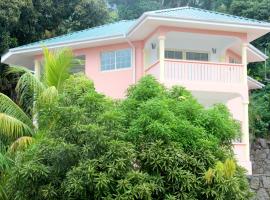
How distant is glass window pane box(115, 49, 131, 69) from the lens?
2320 centimetres

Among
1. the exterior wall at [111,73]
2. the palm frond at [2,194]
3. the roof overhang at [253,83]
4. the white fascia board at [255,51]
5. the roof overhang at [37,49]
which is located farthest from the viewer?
the roof overhang at [253,83]

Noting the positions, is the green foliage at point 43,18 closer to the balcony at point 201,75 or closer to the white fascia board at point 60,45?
the white fascia board at point 60,45

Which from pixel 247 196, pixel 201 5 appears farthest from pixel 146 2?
pixel 247 196

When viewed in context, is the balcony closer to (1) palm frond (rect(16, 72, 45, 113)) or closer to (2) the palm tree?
(2) the palm tree

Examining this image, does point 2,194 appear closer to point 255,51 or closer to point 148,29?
point 148,29

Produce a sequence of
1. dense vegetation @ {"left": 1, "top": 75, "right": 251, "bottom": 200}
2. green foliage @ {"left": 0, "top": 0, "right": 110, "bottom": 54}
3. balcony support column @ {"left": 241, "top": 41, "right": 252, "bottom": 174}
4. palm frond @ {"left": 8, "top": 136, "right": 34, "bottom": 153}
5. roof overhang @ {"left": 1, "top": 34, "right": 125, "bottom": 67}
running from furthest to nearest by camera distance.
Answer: green foliage @ {"left": 0, "top": 0, "right": 110, "bottom": 54}
roof overhang @ {"left": 1, "top": 34, "right": 125, "bottom": 67}
balcony support column @ {"left": 241, "top": 41, "right": 252, "bottom": 174}
palm frond @ {"left": 8, "top": 136, "right": 34, "bottom": 153}
dense vegetation @ {"left": 1, "top": 75, "right": 251, "bottom": 200}

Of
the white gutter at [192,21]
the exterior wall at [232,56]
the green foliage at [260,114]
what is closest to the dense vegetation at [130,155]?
the white gutter at [192,21]

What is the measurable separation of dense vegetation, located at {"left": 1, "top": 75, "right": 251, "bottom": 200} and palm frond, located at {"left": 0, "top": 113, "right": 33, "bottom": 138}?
7.09 ft

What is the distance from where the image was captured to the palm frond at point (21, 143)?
50.3 feet

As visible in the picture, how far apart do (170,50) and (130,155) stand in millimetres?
11298

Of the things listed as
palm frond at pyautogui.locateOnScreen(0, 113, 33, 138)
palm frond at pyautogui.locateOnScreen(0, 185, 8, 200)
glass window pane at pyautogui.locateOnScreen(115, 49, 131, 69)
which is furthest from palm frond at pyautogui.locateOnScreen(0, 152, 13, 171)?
glass window pane at pyautogui.locateOnScreen(115, 49, 131, 69)

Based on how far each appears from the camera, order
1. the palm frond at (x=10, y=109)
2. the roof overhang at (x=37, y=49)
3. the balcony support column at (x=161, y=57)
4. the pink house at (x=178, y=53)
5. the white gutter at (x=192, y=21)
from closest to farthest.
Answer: the palm frond at (x=10, y=109) < the white gutter at (x=192, y=21) < the balcony support column at (x=161, y=57) < the pink house at (x=178, y=53) < the roof overhang at (x=37, y=49)

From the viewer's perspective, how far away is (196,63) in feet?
69.2

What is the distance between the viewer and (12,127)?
50.9ft
